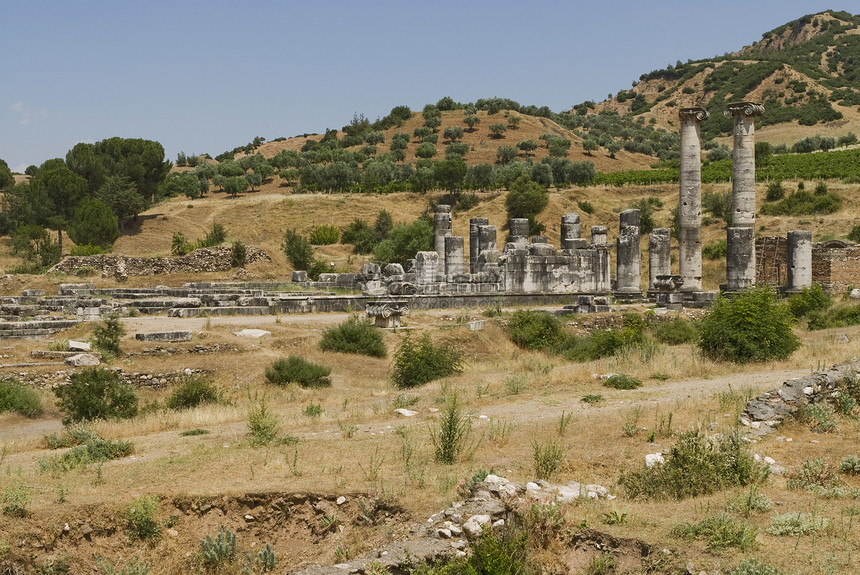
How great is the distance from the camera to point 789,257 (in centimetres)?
2895

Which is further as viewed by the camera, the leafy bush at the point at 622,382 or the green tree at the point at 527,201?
the green tree at the point at 527,201

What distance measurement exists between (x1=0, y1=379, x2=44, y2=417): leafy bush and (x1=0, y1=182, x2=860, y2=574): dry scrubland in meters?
0.24

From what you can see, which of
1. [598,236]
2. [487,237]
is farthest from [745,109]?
[487,237]

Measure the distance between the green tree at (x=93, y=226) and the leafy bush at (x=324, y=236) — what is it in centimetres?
1282

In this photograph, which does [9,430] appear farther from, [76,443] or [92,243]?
[92,243]

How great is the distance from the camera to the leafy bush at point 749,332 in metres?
16.6

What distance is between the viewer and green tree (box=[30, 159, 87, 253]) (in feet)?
174

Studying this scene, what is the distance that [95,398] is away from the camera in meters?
15.1

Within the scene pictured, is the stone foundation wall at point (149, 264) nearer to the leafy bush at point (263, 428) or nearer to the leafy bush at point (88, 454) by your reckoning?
the leafy bush at point (88, 454)

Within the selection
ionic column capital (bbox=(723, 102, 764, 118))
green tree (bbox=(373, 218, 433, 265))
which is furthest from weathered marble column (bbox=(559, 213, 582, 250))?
green tree (bbox=(373, 218, 433, 265))

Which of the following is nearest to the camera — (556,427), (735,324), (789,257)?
(556,427)

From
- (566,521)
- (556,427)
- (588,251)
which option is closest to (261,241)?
(588,251)

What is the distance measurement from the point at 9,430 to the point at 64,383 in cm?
314

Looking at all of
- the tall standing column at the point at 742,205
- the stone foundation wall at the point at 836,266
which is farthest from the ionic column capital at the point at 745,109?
the stone foundation wall at the point at 836,266
